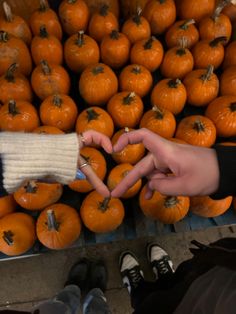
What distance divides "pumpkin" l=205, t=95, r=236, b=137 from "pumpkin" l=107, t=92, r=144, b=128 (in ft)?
1.03

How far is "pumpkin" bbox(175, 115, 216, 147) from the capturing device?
1.17 metres

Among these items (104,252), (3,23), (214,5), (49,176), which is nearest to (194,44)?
(214,5)

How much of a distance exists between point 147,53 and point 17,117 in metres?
0.65

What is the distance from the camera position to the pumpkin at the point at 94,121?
1171 millimetres

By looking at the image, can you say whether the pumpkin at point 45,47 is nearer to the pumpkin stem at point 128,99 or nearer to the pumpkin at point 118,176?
the pumpkin stem at point 128,99

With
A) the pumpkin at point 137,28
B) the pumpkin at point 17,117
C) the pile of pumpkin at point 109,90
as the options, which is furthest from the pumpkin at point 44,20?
the pumpkin at point 17,117

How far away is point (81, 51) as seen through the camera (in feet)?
4.35

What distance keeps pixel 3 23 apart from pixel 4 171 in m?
0.93

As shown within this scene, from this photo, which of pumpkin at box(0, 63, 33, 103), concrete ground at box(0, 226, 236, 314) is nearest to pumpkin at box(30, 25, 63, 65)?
pumpkin at box(0, 63, 33, 103)

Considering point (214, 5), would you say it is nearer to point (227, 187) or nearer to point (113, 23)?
point (113, 23)

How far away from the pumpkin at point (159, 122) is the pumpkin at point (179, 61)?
9.9 inches

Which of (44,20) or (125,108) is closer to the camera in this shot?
(125,108)

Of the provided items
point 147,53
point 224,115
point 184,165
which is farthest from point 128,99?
point 184,165

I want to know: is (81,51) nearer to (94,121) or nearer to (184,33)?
(94,121)
